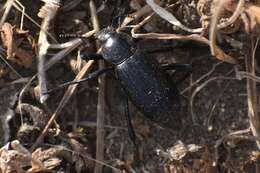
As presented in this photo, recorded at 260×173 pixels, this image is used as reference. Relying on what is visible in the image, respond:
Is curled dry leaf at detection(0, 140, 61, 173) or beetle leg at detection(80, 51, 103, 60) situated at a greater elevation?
beetle leg at detection(80, 51, 103, 60)

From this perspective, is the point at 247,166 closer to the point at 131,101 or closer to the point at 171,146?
the point at 171,146

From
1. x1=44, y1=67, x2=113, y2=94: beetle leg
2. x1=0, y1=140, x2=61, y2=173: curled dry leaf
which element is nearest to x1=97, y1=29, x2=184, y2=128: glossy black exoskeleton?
x1=44, y1=67, x2=113, y2=94: beetle leg

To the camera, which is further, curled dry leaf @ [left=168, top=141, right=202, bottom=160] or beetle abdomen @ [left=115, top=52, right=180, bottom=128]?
curled dry leaf @ [left=168, top=141, right=202, bottom=160]

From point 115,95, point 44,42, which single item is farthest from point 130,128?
point 44,42

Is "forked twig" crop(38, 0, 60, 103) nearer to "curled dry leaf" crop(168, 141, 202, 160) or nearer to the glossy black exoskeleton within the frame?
the glossy black exoskeleton

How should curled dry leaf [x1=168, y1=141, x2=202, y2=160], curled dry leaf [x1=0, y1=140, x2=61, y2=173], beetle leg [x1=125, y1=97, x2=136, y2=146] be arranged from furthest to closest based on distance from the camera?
beetle leg [x1=125, y1=97, x2=136, y2=146]
curled dry leaf [x1=168, y1=141, x2=202, y2=160]
curled dry leaf [x1=0, y1=140, x2=61, y2=173]

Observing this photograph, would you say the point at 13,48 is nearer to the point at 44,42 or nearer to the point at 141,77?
the point at 44,42

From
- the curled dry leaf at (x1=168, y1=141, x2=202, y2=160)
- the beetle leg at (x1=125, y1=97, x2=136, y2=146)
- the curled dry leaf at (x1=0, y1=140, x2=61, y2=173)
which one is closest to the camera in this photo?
the curled dry leaf at (x1=0, y1=140, x2=61, y2=173)

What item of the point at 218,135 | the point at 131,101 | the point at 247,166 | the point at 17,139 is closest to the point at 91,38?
the point at 131,101
